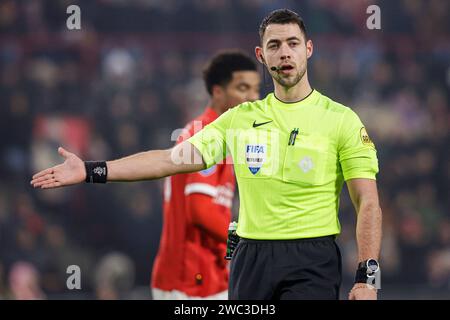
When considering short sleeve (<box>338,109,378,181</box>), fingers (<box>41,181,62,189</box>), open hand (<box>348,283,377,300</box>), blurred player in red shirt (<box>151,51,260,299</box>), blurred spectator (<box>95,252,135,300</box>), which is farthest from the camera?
blurred spectator (<box>95,252,135,300</box>)

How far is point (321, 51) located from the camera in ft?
48.6

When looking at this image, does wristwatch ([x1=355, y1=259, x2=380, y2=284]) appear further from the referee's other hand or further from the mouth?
the referee's other hand

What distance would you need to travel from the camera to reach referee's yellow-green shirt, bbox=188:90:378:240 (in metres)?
5.02

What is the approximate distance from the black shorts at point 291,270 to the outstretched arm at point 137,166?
543 millimetres

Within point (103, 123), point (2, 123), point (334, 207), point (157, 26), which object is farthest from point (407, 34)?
point (334, 207)

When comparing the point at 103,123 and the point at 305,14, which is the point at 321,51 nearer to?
the point at 305,14

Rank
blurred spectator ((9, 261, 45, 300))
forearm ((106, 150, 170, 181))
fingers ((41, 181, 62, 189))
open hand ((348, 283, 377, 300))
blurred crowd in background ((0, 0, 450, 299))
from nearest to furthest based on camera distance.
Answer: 1. open hand ((348, 283, 377, 300))
2. fingers ((41, 181, 62, 189))
3. forearm ((106, 150, 170, 181))
4. blurred spectator ((9, 261, 45, 300))
5. blurred crowd in background ((0, 0, 450, 299))

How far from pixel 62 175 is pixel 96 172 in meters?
0.19

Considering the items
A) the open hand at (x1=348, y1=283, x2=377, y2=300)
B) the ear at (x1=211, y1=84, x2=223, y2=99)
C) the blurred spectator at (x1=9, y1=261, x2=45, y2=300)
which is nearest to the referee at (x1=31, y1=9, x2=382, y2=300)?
the open hand at (x1=348, y1=283, x2=377, y2=300)

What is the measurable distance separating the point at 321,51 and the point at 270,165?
9.89m

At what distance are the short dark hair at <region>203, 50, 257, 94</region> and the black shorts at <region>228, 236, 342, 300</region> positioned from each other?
2.61 meters

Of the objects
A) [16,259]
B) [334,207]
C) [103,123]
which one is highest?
[103,123]

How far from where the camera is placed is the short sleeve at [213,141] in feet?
17.3

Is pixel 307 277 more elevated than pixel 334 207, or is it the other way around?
pixel 334 207
